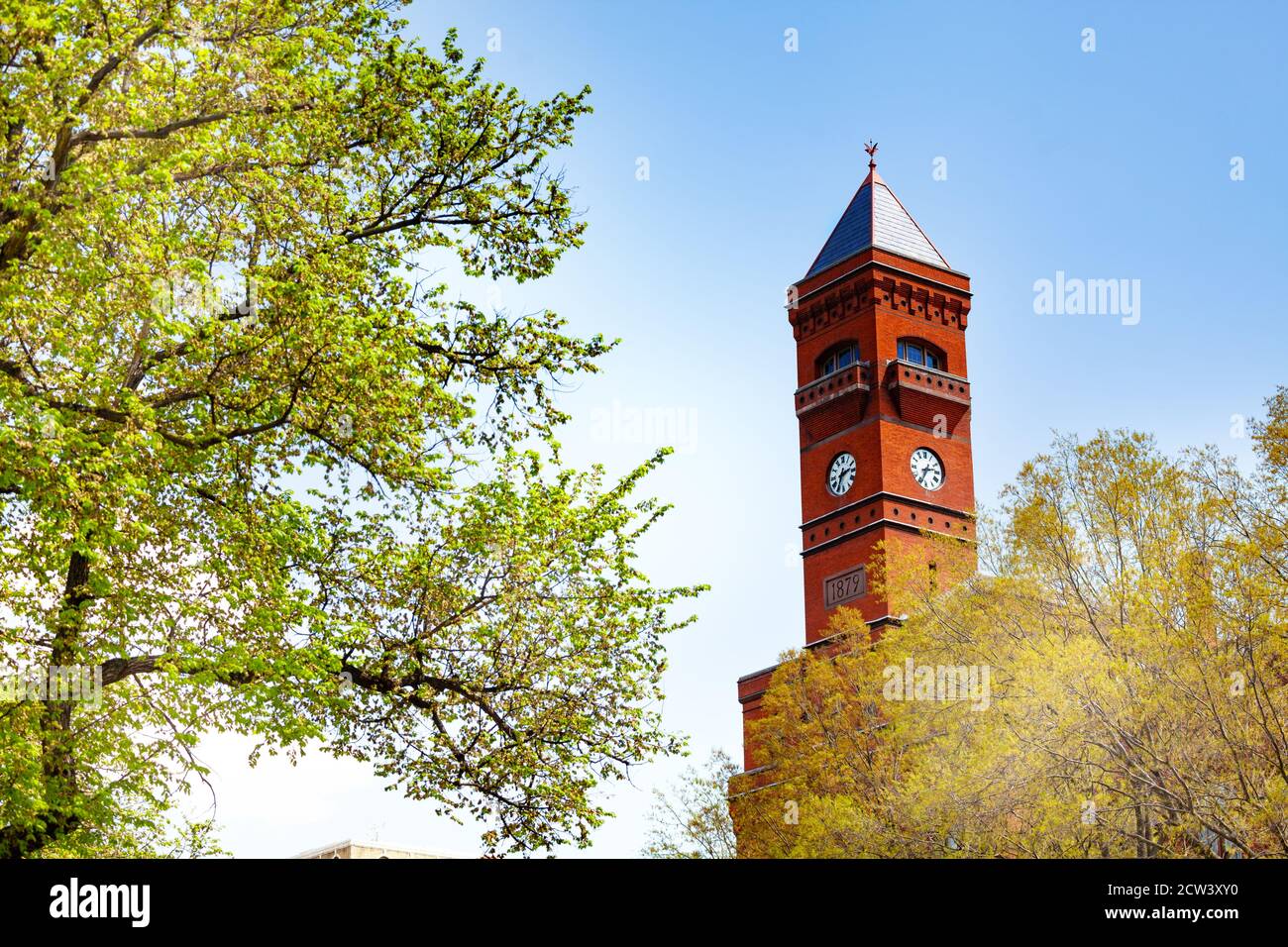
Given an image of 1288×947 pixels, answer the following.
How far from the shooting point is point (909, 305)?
180ft

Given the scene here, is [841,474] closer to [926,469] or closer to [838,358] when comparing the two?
[926,469]

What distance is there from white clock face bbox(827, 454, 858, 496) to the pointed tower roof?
8.83 metres

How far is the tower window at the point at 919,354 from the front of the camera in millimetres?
54312

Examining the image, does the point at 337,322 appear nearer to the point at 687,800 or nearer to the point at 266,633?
the point at 266,633

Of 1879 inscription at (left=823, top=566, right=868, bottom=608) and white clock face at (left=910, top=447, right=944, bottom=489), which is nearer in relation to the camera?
1879 inscription at (left=823, top=566, right=868, bottom=608)

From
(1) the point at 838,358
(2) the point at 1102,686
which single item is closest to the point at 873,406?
(1) the point at 838,358

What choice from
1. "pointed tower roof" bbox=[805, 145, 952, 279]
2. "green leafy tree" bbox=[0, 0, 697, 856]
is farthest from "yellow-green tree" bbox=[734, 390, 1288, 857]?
"pointed tower roof" bbox=[805, 145, 952, 279]

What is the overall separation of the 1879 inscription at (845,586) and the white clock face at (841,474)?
3.46m

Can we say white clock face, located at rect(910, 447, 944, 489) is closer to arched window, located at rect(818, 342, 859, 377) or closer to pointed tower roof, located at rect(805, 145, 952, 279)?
arched window, located at rect(818, 342, 859, 377)

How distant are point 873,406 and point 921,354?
160 inches

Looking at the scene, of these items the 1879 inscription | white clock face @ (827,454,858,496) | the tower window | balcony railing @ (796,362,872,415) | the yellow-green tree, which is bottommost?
the yellow-green tree

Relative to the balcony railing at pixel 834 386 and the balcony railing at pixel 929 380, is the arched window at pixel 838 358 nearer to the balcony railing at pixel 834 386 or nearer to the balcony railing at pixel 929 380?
the balcony railing at pixel 834 386

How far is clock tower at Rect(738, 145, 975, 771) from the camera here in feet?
166
